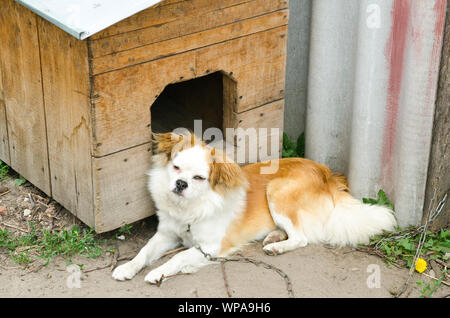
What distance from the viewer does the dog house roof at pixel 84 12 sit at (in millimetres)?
3412

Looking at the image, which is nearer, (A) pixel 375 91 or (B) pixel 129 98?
(B) pixel 129 98

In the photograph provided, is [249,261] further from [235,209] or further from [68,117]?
[68,117]

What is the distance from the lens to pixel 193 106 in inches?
209

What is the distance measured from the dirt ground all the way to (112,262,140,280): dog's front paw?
4cm

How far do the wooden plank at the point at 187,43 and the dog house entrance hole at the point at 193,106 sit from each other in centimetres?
94

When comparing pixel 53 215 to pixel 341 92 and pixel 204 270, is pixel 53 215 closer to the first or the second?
pixel 204 270

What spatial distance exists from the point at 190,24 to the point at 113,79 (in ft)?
1.86

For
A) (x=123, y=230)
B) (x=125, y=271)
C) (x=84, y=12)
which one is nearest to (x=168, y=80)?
(x=84, y=12)

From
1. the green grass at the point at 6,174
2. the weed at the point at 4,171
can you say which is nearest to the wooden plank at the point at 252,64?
the green grass at the point at 6,174

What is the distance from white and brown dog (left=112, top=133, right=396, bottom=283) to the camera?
3.92 meters

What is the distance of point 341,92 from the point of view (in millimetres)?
4625

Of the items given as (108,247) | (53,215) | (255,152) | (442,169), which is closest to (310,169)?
(255,152)

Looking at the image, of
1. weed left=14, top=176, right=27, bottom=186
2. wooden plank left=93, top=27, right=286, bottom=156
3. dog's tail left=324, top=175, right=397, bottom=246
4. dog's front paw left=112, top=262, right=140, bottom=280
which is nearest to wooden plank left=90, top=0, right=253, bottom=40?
wooden plank left=93, top=27, right=286, bottom=156

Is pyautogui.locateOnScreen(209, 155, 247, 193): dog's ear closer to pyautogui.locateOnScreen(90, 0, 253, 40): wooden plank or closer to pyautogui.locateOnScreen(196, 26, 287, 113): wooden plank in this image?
pyautogui.locateOnScreen(196, 26, 287, 113): wooden plank
